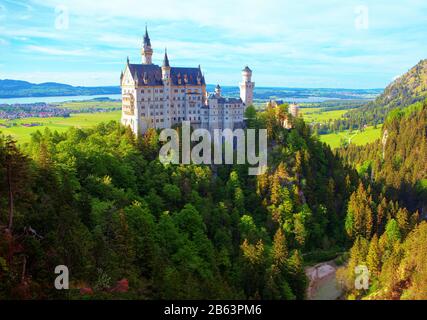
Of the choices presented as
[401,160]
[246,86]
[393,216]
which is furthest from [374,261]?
[401,160]

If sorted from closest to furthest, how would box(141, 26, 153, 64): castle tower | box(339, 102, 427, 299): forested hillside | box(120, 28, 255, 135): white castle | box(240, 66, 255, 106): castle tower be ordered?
box(339, 102, 427, 299): forested hillside, box(120, 28, 255, 135): white castle, box(141, 26, 153, 64): castle tower, box(240, 66, 255, 106): castle tower

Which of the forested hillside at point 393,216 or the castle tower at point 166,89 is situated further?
the castle tower at point 166,89

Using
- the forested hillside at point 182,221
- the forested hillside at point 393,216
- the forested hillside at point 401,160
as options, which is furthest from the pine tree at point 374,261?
the forested hillside at point 401,160

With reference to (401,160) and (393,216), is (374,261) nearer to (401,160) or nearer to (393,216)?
(393,216)

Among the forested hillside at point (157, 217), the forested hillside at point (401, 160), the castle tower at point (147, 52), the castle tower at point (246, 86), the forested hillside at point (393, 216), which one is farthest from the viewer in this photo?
the forested hillside at point (401, 160)

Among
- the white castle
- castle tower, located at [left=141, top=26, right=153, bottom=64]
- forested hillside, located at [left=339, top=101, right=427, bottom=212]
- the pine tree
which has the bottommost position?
the pine tree

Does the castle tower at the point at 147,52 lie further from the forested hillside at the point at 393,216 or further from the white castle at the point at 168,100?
Answer: the forested hillside at the point at 393,216

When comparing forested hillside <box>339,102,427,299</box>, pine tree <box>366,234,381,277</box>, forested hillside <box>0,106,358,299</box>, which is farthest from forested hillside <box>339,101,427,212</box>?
pine tree <box>366,234,381,277</box>

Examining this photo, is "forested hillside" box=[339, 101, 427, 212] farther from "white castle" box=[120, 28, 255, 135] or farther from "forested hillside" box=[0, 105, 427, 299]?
"white castle" box=[120, 28, 255, 135]
